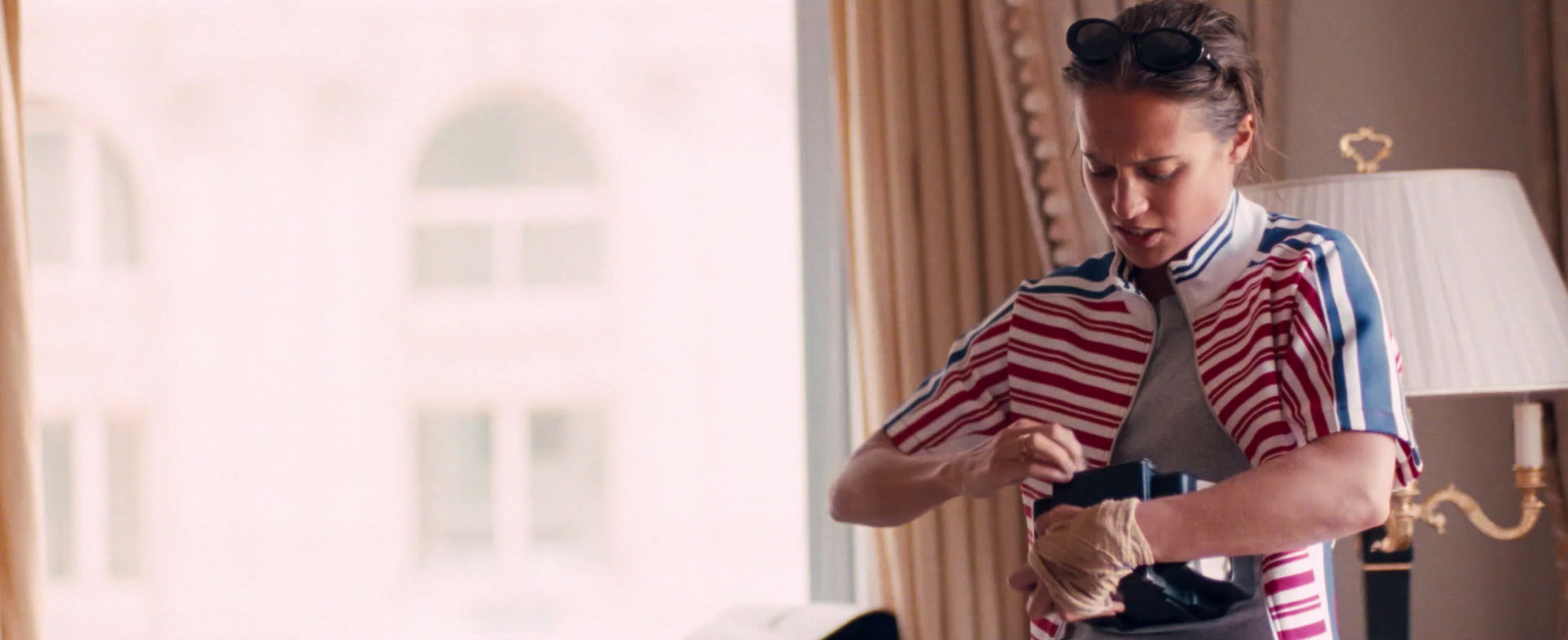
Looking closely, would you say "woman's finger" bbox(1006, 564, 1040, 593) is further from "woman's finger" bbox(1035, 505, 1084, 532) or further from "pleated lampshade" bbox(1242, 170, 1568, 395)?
"pleated lampshade" bbox(1242, 170, 1568, 395)

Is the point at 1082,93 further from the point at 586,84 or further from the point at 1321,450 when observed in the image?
the point at 586,84

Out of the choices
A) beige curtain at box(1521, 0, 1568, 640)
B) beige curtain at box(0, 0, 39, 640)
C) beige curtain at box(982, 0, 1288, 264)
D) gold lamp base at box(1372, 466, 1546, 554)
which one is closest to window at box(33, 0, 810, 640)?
beige curtain at box(0, 0, 39, 640)

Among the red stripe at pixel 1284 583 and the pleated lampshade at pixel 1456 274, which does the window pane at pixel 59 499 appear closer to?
the pleated lampshade at pixel 1456 274

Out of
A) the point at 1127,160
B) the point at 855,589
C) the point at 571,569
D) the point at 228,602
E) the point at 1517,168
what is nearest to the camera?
the point at 1127,160

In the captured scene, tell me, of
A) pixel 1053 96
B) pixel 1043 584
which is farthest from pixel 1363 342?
pixel 1053 96

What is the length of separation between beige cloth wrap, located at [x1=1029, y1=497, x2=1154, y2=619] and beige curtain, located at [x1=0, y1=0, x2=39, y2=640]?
1.77 m

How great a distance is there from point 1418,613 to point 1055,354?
1257 mm

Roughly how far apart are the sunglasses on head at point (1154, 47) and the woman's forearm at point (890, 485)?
11.0 inches

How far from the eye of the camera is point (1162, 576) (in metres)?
0.79

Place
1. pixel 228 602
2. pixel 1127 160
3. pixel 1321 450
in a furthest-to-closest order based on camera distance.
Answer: pixel 228 602
pixel 1127 160
pixel 1321 450

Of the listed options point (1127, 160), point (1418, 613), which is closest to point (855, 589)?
point (1418, 613)

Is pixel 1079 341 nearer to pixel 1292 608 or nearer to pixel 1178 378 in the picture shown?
pixel 1178 378

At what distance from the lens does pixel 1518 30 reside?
1.94 metres

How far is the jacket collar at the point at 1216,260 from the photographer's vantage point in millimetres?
888
